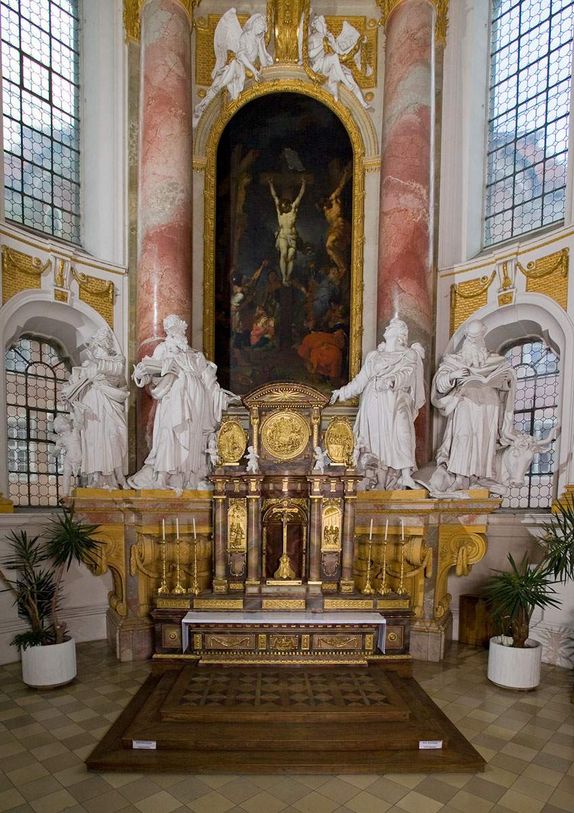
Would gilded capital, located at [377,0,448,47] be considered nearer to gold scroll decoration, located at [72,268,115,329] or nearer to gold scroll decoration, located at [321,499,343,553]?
gold scroll decoration, located at [72,268,115,329]

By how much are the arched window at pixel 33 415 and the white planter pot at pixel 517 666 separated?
6.24m

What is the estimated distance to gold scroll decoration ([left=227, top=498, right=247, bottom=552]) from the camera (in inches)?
236

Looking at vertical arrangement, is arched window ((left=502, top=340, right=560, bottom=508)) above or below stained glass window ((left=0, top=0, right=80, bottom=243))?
below

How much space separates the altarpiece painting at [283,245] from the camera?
853cm

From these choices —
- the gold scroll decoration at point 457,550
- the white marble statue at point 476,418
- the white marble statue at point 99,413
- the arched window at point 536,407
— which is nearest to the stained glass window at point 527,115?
the arched window at point 536,407

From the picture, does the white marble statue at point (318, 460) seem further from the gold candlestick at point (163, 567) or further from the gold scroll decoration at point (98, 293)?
the gold scroll decoration at point (98, 293)

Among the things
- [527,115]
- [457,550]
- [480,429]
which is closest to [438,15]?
[527,115]

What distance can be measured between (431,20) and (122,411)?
744cm

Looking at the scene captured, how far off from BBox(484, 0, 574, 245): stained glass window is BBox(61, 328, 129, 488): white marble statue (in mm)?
6250

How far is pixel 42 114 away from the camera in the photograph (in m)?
8.03

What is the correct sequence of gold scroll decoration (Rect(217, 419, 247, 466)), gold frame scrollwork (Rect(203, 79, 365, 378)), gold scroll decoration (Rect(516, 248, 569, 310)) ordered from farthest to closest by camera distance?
gold frame scrollwork (Rect(203, 79, 365, 378)) → gold scroll decoration (Rect(516, 248, 569, 310)) → gold scroll decoration (Rect(217, 419, 247, 466))

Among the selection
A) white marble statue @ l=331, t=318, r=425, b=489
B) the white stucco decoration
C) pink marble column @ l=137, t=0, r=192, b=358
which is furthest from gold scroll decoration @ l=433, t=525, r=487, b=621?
pink marble column @ l=137, t=0, r=192, b=358

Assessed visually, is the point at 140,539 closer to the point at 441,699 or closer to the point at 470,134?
the point at 441,699

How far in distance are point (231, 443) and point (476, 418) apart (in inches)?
124
